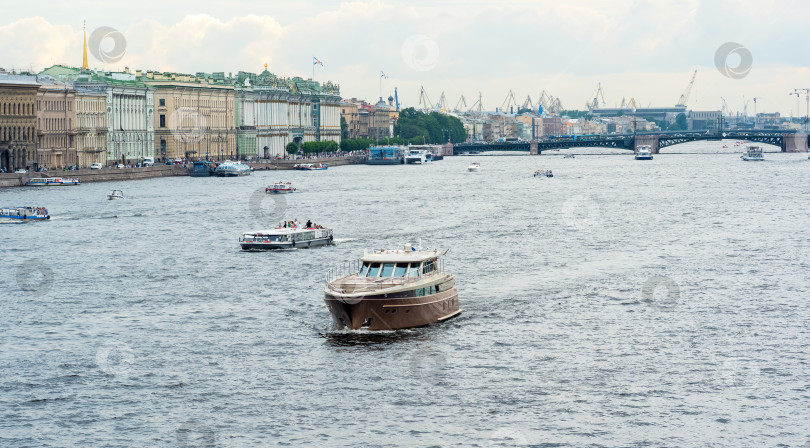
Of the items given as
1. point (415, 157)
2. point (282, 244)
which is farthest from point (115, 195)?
point (415, 157)

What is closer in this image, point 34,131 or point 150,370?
point 150,370

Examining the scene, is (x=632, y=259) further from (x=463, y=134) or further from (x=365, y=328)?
(x=463, y=134)

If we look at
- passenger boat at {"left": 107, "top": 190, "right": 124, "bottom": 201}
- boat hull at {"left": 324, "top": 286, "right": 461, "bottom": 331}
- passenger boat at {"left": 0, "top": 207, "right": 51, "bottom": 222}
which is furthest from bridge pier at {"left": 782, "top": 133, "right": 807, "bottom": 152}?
boat hull at {"left": 324, "top": 286, "right": 461, "bottom": 331}

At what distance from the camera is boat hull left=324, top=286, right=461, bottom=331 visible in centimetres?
2361

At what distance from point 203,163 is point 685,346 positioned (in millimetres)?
64149

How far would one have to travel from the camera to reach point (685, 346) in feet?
75.8

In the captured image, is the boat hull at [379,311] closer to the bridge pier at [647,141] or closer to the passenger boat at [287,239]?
the passenger boat at [287,239]

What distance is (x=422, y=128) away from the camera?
16225 cm

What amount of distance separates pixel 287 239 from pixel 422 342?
606 inches

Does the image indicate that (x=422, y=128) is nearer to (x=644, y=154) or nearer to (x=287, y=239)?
(x=644, y=154)

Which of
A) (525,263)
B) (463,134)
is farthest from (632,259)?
(463,134)

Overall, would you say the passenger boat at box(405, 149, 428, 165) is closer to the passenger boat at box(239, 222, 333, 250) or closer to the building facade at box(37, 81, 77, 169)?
the building facade at box(37, 81, 77, 169)

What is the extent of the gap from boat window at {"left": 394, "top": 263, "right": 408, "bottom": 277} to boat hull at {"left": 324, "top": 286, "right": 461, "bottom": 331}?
56 centimetres

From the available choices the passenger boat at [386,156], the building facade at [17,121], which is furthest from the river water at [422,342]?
the passenger boat at [386,156]
